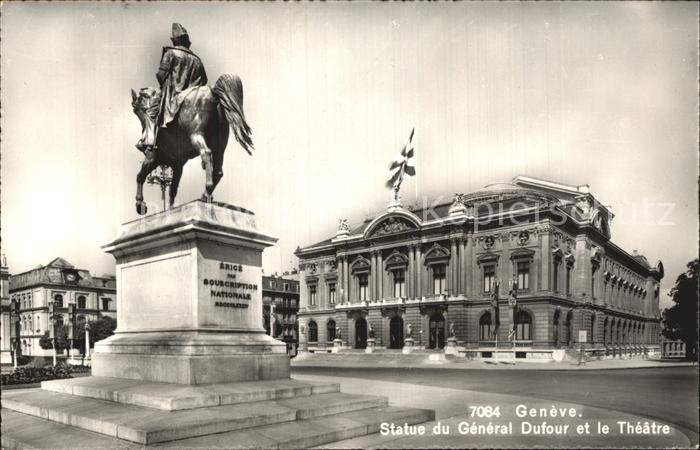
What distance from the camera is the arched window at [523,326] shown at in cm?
4191

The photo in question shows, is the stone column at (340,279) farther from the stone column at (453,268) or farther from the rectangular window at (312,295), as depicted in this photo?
the stone column at (453,268)

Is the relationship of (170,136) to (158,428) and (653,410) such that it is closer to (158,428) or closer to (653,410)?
(158,428)

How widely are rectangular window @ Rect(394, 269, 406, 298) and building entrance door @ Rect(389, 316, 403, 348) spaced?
2397 millimetres

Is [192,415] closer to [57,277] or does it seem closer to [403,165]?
[403,165]

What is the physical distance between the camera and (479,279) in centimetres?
4534

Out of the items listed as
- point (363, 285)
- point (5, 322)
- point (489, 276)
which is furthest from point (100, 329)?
point (489, 276)

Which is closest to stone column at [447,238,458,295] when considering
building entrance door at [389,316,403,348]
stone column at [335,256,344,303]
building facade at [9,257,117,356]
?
building entrance door at [389,316,403,348]

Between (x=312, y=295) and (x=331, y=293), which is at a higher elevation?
(x=331, y=293)

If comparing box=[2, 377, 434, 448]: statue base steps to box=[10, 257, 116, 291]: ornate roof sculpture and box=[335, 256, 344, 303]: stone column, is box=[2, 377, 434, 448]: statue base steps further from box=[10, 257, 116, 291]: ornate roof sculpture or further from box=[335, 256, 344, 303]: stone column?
box=[10, 257, 116, 291]: ornate roof sculpture

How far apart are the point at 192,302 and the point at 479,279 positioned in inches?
1594

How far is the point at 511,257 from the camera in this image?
43375mm

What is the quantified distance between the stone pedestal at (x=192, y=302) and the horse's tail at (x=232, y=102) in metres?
1.24

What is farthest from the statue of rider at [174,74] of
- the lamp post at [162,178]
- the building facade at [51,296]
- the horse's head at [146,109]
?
the building facade at [51,296]

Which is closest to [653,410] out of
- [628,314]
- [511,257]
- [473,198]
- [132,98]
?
[132,98]
